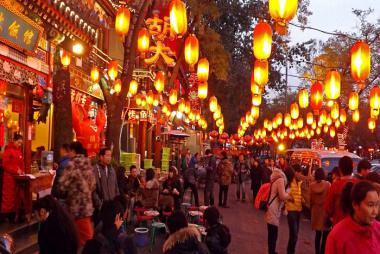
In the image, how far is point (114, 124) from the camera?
46.3ft

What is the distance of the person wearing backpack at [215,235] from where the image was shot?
236 inches

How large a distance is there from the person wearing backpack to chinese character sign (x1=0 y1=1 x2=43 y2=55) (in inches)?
253

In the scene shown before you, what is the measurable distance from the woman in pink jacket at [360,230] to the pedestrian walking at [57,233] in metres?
2.49

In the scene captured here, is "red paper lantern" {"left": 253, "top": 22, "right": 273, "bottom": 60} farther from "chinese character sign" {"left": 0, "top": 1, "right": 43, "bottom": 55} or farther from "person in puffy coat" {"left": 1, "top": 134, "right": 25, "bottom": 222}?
"person in puffy coat" {"left": 1, "top": 134, "right": 25, "bottom": 222}

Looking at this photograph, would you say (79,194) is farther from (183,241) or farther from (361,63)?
(361,63)

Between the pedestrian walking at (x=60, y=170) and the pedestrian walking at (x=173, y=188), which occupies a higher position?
the pedestrian walking at (x=60, y=170)

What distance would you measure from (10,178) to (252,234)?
6061mm

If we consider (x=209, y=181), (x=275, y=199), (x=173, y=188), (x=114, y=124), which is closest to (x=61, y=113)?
(x=114, y=124)

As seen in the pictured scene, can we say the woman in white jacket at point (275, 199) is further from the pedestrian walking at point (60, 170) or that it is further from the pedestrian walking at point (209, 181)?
the pedestrian walking at point (209, 181)

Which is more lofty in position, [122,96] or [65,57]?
[65,57]

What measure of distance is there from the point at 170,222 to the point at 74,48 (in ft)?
32.2

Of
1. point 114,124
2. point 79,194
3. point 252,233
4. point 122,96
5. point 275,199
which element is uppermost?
point 122,96

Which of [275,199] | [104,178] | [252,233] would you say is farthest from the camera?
[252,233]

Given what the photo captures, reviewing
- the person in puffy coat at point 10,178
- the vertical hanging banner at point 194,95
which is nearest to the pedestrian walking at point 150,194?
the person in puffy coat at point 10,178
